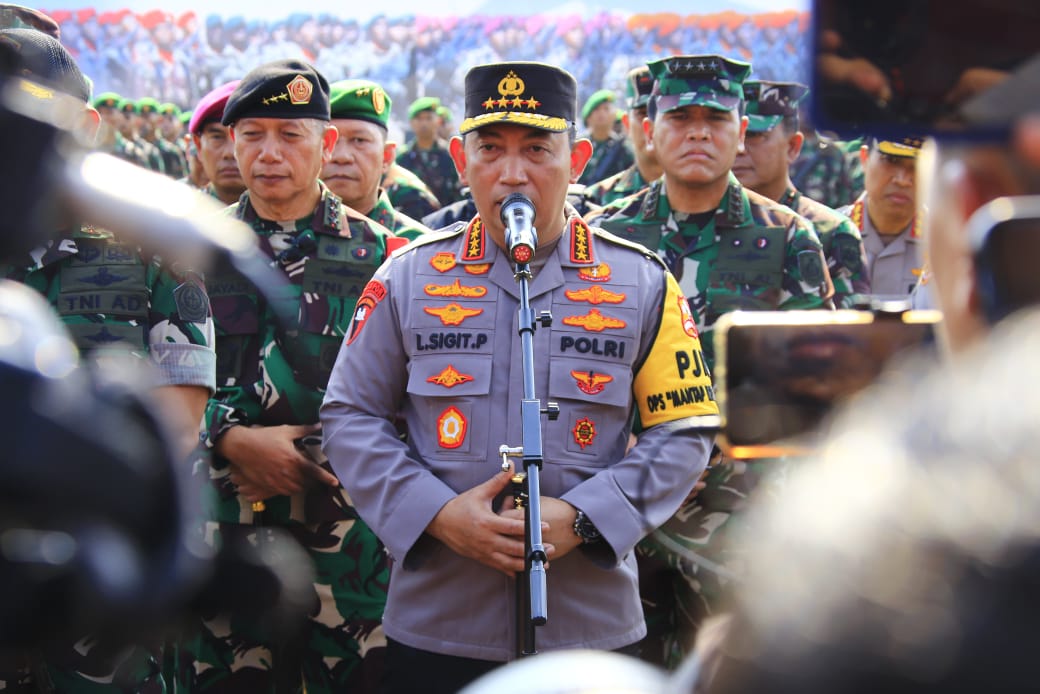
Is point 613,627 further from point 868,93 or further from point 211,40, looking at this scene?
point 211,40

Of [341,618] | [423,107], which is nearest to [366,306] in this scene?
[341,618]

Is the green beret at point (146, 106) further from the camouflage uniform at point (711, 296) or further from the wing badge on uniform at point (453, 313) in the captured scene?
the wing badge on uniform at point (453, 313)

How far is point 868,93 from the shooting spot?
43.0 inches

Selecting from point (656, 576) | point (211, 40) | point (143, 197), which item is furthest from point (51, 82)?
point (211, 40)

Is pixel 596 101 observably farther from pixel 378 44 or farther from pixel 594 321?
pixel 594 321

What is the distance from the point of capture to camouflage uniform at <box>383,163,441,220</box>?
352 inches

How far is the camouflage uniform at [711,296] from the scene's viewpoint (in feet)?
16.2

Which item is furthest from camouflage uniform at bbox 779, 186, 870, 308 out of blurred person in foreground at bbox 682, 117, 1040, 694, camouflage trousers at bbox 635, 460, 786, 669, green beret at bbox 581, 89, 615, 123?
green beret at bbox 581, 89, 615, 123

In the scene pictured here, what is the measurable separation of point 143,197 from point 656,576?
4.32 meters

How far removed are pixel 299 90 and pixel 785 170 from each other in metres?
3.11

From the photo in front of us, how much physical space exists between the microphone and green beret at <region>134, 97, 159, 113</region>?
12.8m

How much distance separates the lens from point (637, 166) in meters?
8.34

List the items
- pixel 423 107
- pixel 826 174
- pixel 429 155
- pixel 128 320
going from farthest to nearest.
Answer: pixel 423 107 → pixel 429 155 → pixel 826 174 → pixel 128 320

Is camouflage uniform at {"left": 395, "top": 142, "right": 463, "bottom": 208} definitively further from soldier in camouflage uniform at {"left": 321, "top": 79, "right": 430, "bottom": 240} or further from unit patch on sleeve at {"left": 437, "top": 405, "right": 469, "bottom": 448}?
unit patch on sleeve at {"left": 437, "top": 405, "right": 469, "bottom": 448}
